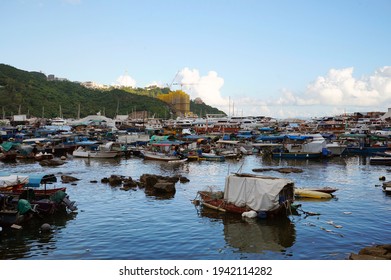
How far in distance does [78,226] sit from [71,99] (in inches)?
5651

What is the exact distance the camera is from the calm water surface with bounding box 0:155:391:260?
61.6 feet

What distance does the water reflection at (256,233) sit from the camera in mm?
19859

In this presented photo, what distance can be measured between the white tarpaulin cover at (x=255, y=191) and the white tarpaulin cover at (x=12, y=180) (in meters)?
14.9

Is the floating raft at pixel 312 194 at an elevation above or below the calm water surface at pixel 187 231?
above

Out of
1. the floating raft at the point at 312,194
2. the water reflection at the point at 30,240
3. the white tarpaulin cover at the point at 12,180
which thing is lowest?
the water reflection at the point at 30,240

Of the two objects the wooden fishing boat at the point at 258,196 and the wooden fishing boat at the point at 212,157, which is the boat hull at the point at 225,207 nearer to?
the wooden fishing boat at the point at 258,196

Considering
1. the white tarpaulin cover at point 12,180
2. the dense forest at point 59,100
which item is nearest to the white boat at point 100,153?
the white tarpaulin cover at point 12,180

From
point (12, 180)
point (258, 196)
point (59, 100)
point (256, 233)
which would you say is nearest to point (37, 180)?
point (12, 180)

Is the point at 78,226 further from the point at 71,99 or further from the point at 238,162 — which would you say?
the point at 71,99

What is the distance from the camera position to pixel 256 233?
22.0 metres

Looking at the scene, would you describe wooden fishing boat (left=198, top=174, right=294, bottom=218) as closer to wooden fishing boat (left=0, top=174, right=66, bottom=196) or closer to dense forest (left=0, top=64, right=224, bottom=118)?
wooden fishing boat (left=0, top=174, right=66, bottom=196)

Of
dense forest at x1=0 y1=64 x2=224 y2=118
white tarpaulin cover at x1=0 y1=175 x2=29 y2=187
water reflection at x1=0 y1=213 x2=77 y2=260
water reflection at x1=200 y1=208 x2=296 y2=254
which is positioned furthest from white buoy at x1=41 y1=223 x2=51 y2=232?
dense forest at x1=0 y1=64 x2=224 y2=118

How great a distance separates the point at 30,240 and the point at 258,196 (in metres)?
13.4

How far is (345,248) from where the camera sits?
19.3 metres
